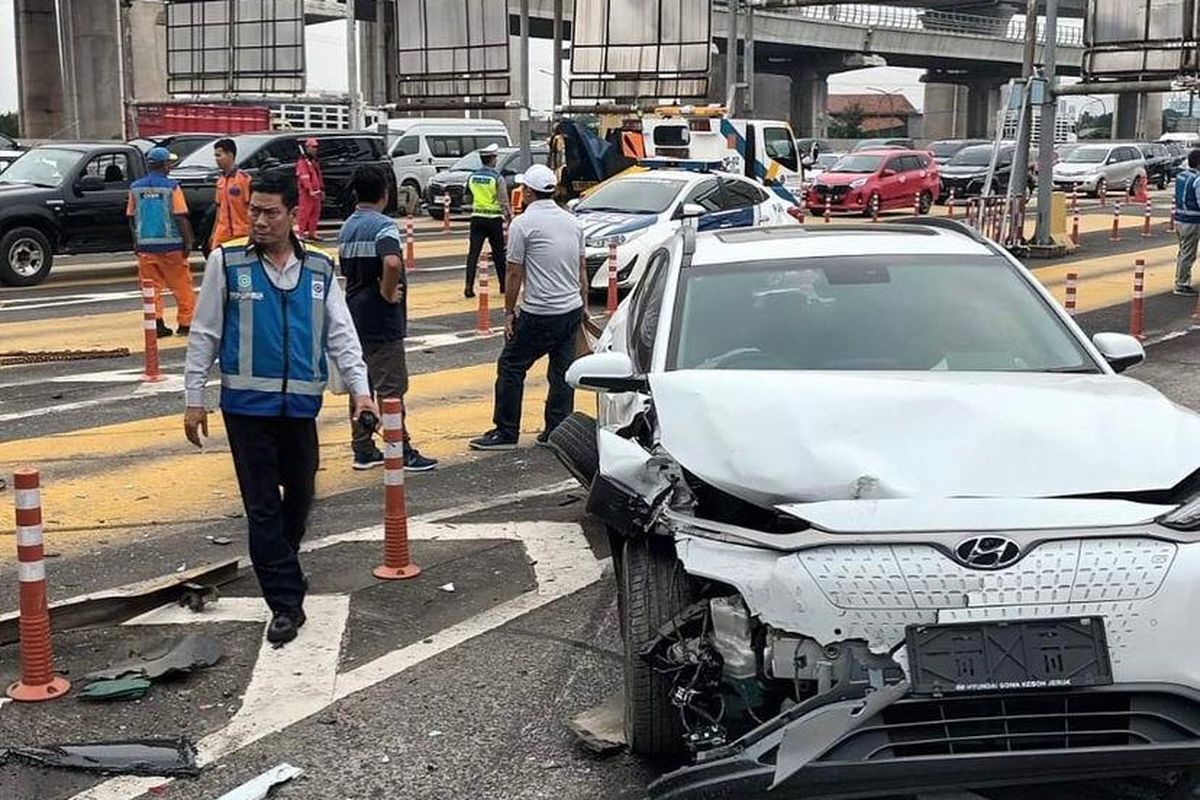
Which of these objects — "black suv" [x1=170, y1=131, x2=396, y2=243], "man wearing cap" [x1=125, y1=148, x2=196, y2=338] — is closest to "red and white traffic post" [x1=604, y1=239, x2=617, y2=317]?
"man wearing cap" [x1=125, y1=148, x2=196, y2=338]

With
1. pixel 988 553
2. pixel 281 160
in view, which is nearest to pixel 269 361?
pixel 988 553

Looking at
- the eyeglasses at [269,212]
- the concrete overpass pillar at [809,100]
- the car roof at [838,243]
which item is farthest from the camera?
the concrete overpass pillar at [809,100]

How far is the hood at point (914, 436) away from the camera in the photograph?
13.0 feet

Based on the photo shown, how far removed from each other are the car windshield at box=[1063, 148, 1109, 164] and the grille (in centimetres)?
4161

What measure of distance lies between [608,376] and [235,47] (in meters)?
29.9

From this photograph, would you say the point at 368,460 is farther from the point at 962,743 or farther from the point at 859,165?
the point at 859,165

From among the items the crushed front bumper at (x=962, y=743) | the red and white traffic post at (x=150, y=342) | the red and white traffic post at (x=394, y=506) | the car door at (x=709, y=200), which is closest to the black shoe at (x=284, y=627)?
the red and white traffic post at (x=394, y=506)

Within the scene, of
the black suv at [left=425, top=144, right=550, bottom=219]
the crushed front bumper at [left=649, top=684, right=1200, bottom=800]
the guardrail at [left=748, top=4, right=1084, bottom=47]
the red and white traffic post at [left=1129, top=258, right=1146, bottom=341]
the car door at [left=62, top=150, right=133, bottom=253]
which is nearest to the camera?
the crushed front bumper at [left=649, top=684, right=1200, bottom=800]

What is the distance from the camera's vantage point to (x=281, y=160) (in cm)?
2547

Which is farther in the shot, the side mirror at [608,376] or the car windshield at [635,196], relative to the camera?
the car windshield at [635,196]

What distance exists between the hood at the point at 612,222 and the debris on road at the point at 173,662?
11633 mm

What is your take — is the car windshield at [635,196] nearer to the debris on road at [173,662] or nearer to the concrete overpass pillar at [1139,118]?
the debris on road at [173,662]

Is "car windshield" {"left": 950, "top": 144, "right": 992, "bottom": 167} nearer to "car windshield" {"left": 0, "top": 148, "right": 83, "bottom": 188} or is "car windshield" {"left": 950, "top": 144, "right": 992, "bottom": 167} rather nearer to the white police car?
the white police car

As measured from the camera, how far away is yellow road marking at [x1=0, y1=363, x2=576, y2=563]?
7555 mm
